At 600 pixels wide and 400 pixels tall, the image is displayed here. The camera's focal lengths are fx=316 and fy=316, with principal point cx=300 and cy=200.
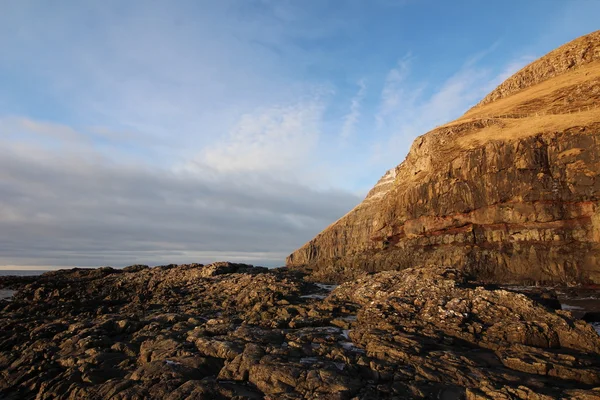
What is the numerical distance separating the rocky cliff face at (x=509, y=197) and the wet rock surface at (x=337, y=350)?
1916 centimetres

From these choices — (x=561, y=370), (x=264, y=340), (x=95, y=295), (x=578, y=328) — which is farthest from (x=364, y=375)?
(x=95, y=295)

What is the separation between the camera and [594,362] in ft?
44.1

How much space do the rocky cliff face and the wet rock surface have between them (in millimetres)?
19157

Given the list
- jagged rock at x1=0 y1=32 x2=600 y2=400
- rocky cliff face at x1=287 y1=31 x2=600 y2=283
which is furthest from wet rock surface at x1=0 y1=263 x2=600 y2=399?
rocky cliff face at x1=287 y1=31 x2=600 y2=283

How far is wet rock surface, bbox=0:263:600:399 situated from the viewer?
37.3 ft

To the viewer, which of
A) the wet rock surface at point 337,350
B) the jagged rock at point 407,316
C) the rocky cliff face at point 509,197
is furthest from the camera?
the rocky cliff face at point 509,197

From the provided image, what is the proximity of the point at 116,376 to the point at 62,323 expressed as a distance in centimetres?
1111

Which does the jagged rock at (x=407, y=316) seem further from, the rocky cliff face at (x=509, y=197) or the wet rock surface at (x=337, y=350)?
the rocky cliff face at (x=509, y=197)

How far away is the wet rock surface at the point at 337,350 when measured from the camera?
1137cm

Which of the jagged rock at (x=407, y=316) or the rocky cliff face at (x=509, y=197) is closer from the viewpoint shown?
the jagged rock at (x=407, y=316)

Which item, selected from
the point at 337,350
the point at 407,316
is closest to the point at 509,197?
the point at 407,316

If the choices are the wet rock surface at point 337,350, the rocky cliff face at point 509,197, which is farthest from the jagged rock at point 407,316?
the rocky cliff face at point 509,197

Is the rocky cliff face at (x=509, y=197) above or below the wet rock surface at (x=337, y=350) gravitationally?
above

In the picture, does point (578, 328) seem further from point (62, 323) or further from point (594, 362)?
point (62, 323)
